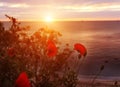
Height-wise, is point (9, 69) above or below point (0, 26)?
below

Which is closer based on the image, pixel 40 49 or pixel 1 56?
pixel 1 56

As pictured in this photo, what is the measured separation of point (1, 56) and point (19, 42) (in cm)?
85

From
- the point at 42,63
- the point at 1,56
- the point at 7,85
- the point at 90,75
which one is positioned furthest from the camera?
the point at 90,75

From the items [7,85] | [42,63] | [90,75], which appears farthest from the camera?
[90,75]

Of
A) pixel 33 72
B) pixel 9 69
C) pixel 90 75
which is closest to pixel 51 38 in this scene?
pixel 33 72

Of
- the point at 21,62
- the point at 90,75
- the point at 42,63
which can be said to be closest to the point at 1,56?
the point at 21,62

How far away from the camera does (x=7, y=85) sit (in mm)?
5980

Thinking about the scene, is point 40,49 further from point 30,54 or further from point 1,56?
point 1,56

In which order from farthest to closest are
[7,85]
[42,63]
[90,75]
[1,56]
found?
[90,75]
[42,63]
[1,56]
[7,85]

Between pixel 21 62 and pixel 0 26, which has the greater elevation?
pixel 0 26

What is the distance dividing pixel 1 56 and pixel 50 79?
0.92 meters

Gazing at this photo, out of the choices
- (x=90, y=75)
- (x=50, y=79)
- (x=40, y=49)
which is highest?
(x=40, y=49)

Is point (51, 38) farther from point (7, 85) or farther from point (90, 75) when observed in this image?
point (90, 75)

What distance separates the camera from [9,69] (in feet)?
20.2
